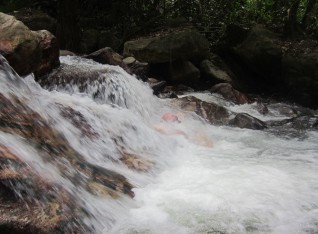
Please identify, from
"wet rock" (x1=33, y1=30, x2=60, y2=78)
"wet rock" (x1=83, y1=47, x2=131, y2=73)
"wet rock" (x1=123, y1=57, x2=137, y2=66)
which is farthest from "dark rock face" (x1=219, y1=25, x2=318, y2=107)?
"wet rock" (x1=33, y1=30, x2=60, y2=78)

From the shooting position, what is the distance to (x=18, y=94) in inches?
189

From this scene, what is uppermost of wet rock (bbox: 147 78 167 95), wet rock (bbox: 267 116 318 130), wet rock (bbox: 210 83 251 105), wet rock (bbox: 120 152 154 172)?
wet rock (bbox: 120 152 154 172)

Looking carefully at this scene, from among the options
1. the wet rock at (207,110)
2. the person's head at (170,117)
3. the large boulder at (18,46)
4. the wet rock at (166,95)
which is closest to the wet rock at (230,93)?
the wet rock at (166,95)

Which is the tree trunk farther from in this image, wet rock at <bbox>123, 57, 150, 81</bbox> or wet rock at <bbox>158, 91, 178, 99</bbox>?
wet rock at <bbox>158, 91, 178, 99</bbox>

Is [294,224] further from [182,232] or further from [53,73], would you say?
[53,73]

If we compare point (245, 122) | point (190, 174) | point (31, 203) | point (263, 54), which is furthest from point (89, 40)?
point (31, 203)

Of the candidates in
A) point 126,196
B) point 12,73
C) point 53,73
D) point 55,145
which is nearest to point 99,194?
point 126,196

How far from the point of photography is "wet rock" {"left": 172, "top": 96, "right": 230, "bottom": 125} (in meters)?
8.52

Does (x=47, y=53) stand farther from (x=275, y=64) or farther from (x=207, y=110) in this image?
(x=275, y=64)

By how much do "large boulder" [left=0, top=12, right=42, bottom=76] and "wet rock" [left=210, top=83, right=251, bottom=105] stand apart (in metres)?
5.42

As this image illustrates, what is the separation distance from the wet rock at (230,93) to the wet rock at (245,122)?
223 centimetres

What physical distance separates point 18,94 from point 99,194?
5.67 ft

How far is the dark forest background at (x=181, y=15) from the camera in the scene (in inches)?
535

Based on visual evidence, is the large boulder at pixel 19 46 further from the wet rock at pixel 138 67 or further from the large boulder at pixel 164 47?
the large boulder at pixel 164 47
